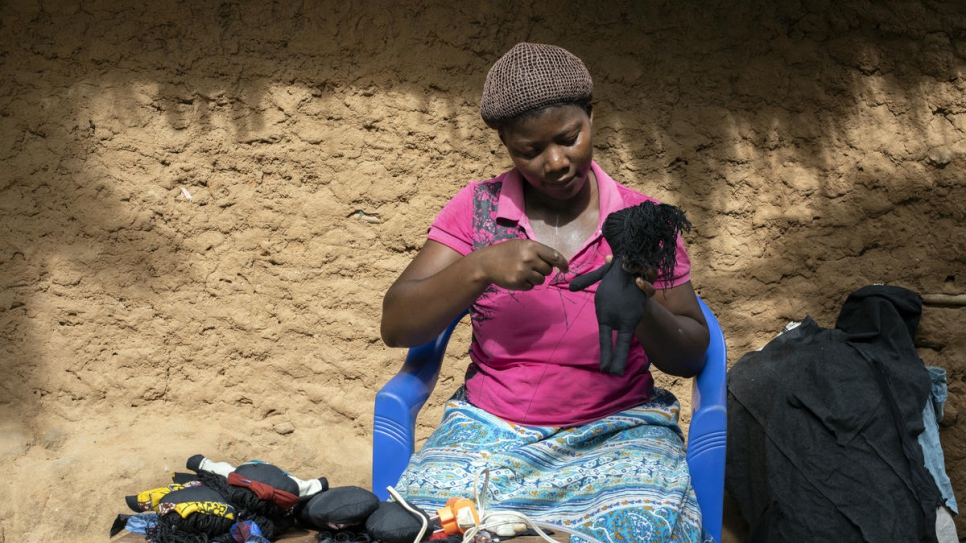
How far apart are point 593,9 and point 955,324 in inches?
72.1

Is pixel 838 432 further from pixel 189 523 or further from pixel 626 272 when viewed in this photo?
pixel 189 523

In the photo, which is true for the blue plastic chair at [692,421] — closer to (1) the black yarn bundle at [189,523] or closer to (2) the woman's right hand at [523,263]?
(1) the black yarn bundle at [189,523]

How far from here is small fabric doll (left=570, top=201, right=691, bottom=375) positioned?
79.8 inches

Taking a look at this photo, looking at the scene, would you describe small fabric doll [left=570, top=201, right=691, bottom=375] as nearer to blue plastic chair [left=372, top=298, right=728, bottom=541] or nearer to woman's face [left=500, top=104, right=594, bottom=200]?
woman's face [left=500, top=104, right=594, bottom=200]

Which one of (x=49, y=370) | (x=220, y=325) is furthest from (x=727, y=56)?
(x=49, y=370)

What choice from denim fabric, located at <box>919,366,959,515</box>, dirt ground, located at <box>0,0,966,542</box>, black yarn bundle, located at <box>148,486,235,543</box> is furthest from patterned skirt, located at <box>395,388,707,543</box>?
dirt ground, located at <box>0,0,966,542</box>

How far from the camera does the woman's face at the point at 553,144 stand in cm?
238

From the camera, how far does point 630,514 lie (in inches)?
82.3

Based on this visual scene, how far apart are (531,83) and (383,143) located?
1589 mm

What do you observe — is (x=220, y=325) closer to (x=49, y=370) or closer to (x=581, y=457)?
(x=49, y=370)

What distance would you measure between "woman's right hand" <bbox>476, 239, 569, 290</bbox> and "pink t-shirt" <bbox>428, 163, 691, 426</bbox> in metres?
0.32

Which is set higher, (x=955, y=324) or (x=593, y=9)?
(x=593, y=9)

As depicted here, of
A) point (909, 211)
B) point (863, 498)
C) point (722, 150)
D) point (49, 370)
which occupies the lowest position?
point (863, 498)

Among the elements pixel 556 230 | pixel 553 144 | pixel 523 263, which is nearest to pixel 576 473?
pixel 523 263
